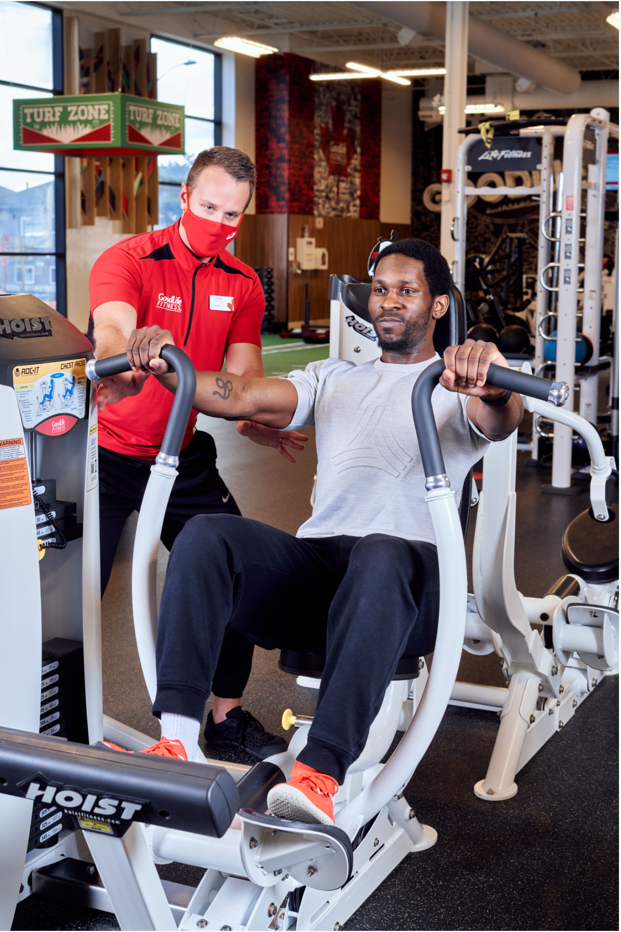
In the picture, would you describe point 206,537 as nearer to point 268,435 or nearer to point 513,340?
point 268,435

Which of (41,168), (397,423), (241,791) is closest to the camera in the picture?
(241,791)

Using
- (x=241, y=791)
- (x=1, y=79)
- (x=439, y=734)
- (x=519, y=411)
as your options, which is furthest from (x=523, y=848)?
(x=1, y=79)

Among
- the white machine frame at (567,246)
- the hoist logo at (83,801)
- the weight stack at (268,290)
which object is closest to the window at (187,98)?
the weight stack at (268,290)

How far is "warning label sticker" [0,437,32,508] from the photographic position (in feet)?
5.09

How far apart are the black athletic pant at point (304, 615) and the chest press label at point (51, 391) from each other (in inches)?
12.1

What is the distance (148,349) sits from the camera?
65.6 inches

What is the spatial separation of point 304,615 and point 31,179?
31.3ft

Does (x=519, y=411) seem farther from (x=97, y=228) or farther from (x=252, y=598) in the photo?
(x=97, y=228)

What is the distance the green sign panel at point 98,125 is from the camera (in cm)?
823

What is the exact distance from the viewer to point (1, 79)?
9.40 m

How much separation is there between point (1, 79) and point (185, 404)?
9.13 m

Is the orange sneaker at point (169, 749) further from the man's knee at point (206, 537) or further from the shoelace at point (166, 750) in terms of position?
the man's knee at point (206, 537)

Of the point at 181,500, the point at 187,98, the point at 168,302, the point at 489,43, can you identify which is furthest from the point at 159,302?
the point at 187,98

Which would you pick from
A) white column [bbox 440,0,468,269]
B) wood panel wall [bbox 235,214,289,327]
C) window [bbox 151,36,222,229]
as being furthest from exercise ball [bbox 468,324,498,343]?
wood panel wall [bbox 235,214,289,327]
